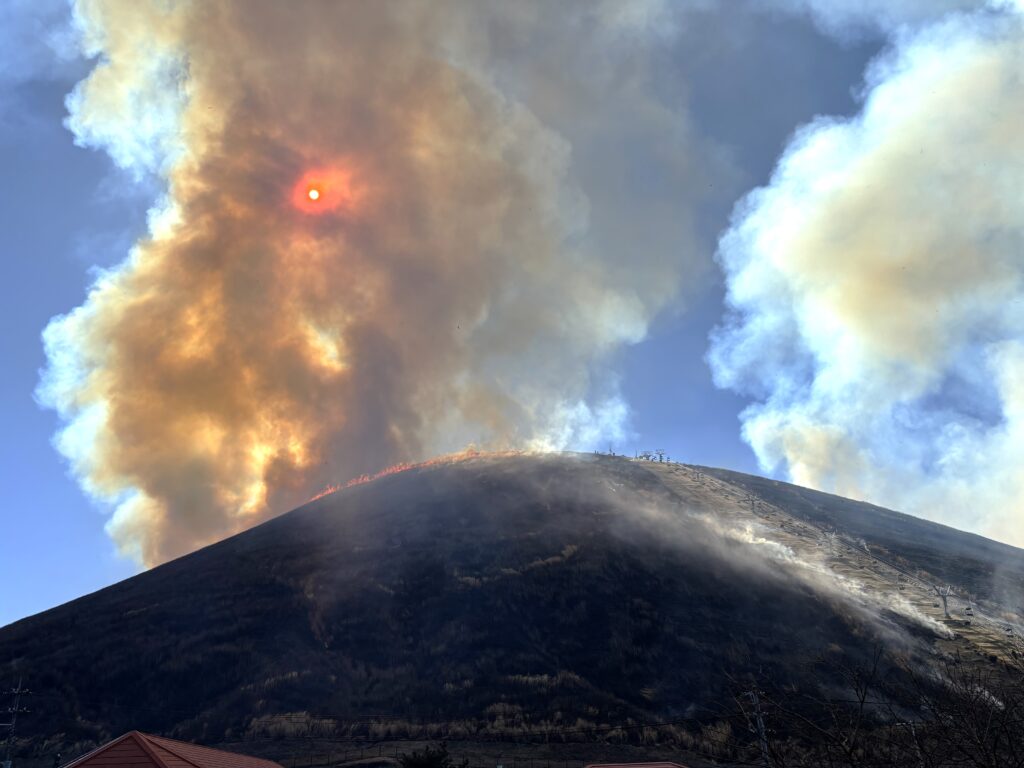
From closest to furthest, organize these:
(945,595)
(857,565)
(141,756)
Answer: (141,756)
(945,595)
(857,565)

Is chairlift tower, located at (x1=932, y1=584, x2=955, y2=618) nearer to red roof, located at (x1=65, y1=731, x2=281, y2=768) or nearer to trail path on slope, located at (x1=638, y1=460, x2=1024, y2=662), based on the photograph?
trail path on slope, located at (x1=638, y1=460, x2=1024, y2=662)

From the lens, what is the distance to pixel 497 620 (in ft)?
251

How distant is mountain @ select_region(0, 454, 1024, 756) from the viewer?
62.6 m

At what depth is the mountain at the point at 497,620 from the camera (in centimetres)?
6256

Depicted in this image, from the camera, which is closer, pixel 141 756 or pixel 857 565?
pixel 141 756

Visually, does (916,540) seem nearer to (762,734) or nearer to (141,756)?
(762,734)

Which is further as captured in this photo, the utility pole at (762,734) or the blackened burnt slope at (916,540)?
the blackened burnt slope at (916,540)

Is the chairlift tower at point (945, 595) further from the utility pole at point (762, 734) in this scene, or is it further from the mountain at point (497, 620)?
the utility pole at point (762, 734)

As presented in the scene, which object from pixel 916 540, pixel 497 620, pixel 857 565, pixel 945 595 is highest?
pixel 916 540

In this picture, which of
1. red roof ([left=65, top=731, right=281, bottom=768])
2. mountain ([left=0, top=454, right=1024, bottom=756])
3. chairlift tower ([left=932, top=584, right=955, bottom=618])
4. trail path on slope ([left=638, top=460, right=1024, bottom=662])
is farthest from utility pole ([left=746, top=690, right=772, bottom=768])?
chairlift tower ([left=932, top=584, right=955, bottom=618])

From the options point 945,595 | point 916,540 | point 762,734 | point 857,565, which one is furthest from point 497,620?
point 916,540

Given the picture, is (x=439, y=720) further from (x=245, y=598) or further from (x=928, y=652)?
(x=928, y=652)

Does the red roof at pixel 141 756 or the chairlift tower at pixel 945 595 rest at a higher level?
the chairlift tower at pixel 945 595

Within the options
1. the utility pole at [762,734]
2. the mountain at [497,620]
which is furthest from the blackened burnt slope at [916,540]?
the utility pole at [762,734]
